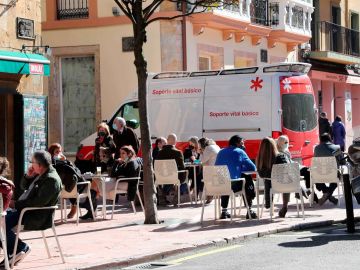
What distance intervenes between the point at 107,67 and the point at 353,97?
61.4 feet

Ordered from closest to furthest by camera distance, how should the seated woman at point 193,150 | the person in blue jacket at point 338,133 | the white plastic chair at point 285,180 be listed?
the white plastic chair at point 285,180
the seated woman at point 193,150
the person in blue jacket at point 338,133

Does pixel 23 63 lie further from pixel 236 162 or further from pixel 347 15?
pixel 347 15

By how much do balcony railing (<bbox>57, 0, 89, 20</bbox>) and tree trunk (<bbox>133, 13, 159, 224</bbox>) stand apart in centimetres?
1423

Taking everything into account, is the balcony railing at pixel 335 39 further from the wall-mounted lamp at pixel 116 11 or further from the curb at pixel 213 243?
the curb at pixel 213 243

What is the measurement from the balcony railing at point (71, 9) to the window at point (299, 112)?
8990 mm

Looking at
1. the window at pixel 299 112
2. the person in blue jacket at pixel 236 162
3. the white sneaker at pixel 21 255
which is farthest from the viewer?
the window at pixel 299 112

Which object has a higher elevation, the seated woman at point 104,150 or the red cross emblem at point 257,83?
the red cross emblem at point 257,83

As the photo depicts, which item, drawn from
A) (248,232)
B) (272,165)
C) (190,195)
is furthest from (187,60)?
(248,232)

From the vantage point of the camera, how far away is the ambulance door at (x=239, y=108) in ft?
78.4

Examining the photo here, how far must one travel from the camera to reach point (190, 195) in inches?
844

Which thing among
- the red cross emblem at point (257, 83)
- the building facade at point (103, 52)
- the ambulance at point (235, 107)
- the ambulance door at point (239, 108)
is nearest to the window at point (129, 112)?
the ambulance at point (235, 107)

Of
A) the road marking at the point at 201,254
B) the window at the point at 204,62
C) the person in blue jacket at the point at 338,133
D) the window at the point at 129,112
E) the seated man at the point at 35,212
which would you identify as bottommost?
the road marking at the point at 201,254

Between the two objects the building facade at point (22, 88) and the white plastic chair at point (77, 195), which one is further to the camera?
the building facade at point (22, 88)

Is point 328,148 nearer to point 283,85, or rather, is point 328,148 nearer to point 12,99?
point 283,85
